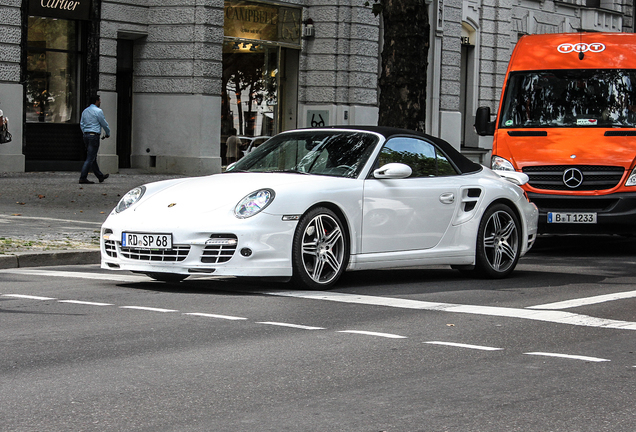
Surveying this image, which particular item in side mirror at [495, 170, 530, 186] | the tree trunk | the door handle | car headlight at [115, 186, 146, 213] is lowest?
car headlight at [115, 186, 146, 213]

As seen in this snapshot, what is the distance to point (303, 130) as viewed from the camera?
10062 millimetres

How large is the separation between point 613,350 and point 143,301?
11.4 feet

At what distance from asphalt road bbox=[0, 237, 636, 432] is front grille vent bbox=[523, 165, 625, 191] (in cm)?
328

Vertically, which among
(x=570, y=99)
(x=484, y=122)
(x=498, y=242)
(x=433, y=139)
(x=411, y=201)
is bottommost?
(x=498, y=242)

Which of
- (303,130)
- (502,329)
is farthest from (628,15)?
(502,329)

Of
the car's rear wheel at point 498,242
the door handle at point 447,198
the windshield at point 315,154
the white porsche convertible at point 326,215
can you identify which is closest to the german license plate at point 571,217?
the white porsche convertible at point 326,215

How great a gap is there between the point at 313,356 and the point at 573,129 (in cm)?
805

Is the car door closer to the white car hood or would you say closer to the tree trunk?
the white car hood

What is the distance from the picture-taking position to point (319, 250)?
8.72 meters

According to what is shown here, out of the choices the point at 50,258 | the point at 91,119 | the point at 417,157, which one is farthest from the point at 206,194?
the point at 91,119

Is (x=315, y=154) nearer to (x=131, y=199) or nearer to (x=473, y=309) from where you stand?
(x=131, y=199)

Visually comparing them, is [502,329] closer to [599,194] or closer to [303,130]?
[303,130]

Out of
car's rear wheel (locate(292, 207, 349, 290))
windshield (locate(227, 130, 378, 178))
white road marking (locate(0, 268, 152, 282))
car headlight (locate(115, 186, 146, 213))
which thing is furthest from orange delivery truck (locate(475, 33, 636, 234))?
car headlight (locate(115, 186, 146, 213))

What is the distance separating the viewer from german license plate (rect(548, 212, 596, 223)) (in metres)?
12.6
